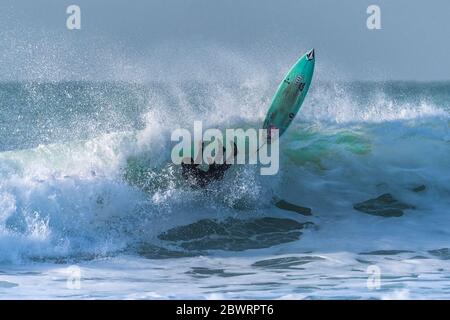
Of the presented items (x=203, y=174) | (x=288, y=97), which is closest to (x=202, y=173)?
(x=203, y=174)

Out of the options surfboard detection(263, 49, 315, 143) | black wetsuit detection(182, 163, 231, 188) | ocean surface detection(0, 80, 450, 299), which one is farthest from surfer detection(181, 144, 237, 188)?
surfboard detection(263, 49, 315, 143)

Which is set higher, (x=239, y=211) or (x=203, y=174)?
(x=203, y=174)

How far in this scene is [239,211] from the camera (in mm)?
12125

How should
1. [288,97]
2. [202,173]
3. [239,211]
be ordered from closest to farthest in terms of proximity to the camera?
[239,211] < [202,173] < [288,97]

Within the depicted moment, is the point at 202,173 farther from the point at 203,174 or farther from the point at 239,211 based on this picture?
Answer: the point at 239,211

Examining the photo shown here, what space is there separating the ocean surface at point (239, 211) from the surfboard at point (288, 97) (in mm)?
681

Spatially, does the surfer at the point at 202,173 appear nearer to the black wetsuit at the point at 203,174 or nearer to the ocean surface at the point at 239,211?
the black wetsuit at the point at 203,174

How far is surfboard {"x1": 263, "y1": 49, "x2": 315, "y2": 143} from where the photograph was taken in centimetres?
1396

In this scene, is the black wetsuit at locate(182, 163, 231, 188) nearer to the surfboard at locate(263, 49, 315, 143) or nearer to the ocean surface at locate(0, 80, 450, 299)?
the ocean surface at locate(0, 80, 450, 299)

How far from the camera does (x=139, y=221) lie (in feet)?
37.8

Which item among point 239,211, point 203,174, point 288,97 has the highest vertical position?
point 288,97

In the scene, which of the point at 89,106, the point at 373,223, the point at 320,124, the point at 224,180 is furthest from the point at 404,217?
the point at 89,106

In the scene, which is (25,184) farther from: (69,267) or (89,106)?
(89,106)

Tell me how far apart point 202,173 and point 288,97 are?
2.68 metres
